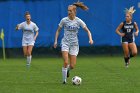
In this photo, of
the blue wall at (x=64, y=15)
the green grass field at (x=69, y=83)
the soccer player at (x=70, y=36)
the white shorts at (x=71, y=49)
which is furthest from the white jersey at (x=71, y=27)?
the blue wall at (x=64, y=15)

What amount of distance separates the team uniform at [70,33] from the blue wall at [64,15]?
1480 centimetres

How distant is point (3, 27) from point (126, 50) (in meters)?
10.5

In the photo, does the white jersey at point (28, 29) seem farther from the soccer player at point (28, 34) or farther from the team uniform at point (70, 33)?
the team uniform at point (70, 33)

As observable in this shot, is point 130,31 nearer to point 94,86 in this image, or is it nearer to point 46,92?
point 94,86

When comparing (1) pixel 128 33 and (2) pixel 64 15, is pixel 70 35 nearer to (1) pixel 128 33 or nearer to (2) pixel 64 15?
(1) pixel 128 33

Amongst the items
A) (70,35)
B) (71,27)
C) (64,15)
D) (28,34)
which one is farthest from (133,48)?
(64,15)

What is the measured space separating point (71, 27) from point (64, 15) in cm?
1534

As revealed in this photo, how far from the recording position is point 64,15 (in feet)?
98.6

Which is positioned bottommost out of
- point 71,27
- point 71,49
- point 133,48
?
point 133,48

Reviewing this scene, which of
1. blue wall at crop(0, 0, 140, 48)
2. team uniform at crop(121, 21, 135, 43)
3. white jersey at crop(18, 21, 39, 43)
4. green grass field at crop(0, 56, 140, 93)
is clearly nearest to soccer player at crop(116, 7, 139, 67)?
team uniform at crop(121, 21, 135, 43)

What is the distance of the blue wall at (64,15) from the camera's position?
97.8 ft

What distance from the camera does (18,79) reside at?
16.2m

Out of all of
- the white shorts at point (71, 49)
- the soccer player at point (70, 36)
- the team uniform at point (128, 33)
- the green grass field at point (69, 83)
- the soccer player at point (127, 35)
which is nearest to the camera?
the green grass field at point (69, 83)

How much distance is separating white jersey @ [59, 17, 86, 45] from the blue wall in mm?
14845
